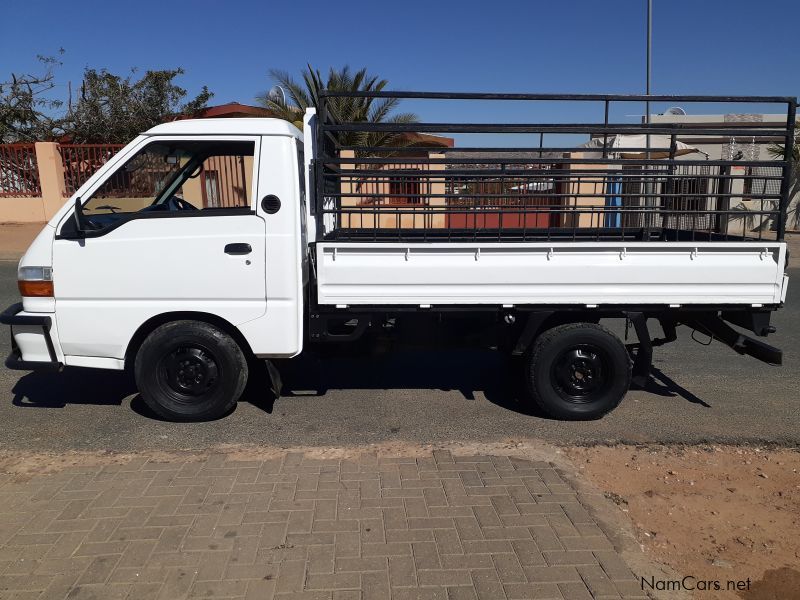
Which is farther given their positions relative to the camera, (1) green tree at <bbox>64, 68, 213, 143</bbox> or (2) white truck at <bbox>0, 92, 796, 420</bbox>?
(1) green tree at <bbox>64, 68, 213, 143</bbox>

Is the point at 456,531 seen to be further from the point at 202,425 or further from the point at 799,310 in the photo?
the point at 799,310

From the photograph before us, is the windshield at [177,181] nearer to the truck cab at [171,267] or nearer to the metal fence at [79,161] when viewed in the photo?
the truck cab at [171,267]

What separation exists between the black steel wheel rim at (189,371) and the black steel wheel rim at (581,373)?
2668 millimetres

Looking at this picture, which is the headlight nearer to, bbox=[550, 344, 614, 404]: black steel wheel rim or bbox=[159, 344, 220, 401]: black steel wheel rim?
bbox=[159, 344, 220, 401]: black steel wheel rim

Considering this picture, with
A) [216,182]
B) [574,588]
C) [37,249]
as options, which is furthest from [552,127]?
[37,249]

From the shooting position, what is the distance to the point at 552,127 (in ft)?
15.2

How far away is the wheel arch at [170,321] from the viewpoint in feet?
15.1

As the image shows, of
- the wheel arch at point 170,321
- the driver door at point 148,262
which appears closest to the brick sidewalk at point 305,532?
the wheel arch at point 170,321

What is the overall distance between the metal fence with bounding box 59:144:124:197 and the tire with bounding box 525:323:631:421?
1488 cm

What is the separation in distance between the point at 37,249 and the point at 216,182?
143cm

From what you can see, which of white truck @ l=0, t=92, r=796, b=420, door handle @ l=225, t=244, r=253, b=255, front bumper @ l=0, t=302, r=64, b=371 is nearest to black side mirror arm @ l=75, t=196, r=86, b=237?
white truck @ l=0, t=92, r=796, b=420

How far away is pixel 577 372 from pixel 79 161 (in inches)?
637

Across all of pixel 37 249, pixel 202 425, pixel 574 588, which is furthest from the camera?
pixel 202 425

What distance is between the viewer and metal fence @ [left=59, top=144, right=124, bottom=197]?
639 inches
